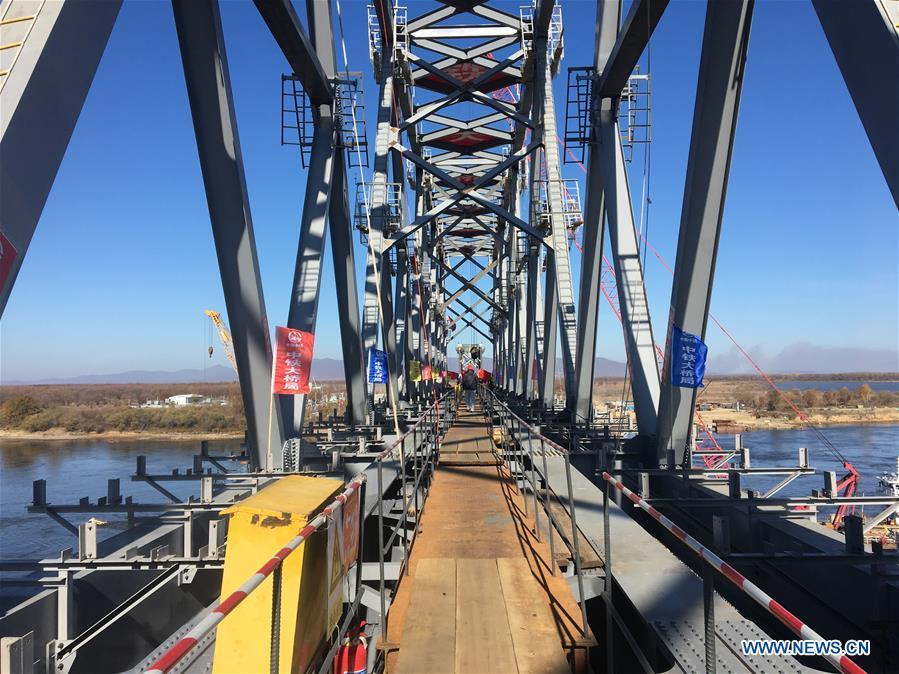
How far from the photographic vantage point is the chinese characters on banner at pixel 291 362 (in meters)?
9.48

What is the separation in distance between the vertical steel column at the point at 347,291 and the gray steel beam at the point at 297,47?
4.85 feet

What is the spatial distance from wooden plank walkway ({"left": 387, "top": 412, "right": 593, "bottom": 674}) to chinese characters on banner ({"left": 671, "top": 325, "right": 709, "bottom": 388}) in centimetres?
304

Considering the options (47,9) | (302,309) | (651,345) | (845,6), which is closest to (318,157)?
(302,309)

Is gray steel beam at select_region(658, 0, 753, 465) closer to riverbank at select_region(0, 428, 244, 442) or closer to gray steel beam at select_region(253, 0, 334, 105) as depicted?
gray steel beam at select_region(253, 0, 334, 105)

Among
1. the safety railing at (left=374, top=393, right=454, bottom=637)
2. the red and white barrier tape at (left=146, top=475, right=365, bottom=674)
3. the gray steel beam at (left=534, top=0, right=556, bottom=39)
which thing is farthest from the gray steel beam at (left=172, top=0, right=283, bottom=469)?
the gray steel beam at (left=534, top=0, right=556, bottom=39)

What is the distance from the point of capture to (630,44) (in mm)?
11242

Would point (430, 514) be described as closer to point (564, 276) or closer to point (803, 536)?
point (803, 536)

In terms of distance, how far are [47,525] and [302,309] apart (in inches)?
776

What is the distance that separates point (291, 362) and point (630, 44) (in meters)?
8.32

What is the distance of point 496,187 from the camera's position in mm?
40250

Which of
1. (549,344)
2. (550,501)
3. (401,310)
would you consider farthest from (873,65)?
(401,310)

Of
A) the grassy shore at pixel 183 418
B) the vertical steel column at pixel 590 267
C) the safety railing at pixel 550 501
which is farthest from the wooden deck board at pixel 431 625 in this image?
the grassy shore at pixel 183 418

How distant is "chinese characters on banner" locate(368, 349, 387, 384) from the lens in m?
16.2

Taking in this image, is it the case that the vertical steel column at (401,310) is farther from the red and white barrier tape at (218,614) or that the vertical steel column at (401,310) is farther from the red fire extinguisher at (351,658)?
the red and white barrier tape at (218,614)
